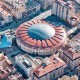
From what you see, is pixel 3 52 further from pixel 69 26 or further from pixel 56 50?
pixel 69 26

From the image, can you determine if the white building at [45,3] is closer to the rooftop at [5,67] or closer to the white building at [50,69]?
the rooftop at [5,67]

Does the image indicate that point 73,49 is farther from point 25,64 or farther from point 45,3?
point 45,3

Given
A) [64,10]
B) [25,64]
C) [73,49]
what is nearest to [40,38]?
[73,49]

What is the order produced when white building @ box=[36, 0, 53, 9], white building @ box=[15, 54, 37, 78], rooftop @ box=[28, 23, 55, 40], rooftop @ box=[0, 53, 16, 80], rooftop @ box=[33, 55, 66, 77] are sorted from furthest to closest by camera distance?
white building @ box=[36, 0, 53, 9] → rooftop @ box=[28, 23, 55, 40] → white building @ box=[15, 54, 37, 78] → rooftop @ box=[0, 53, 16, 80] → rooftop @ box=[33, 55, 66, 77]

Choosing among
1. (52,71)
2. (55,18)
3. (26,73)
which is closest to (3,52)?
(26,73)

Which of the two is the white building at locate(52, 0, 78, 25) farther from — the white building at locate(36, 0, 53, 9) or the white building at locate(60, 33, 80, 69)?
the white building at locate(60, 33, 80, 69)

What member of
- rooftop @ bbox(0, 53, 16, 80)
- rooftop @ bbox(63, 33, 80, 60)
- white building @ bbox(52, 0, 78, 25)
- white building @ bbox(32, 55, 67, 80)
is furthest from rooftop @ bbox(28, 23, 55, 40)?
rooftop @ bbox(0, 53, 16, 80)

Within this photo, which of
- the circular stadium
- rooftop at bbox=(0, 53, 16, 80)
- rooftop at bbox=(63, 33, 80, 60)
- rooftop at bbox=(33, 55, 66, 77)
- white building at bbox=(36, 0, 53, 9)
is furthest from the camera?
white building at bbox=(36, 0, 53, 9)

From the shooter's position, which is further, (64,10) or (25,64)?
(64,10)
